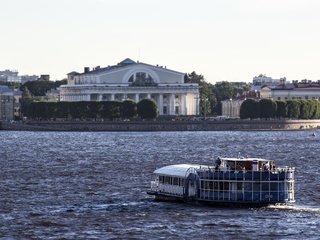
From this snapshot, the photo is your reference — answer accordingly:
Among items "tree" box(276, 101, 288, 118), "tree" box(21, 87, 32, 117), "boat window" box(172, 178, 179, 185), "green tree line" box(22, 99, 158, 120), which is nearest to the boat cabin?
"boat window" box(172, 178, 179, 185)

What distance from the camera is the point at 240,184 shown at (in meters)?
38.1

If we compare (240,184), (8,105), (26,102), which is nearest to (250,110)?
(26,102)

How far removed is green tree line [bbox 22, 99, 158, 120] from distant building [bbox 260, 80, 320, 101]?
115 feet

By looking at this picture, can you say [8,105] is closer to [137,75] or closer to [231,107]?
[137,75]

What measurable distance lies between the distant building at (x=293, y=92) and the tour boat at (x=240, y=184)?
450 ft

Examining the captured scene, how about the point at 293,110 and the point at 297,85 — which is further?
the point at 297,85

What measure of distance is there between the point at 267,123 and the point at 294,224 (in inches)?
4292

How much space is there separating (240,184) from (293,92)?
142 metres

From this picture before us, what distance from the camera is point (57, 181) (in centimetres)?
4984

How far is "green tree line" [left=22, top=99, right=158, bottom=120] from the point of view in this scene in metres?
144

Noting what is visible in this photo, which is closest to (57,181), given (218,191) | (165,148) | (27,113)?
(218,191)

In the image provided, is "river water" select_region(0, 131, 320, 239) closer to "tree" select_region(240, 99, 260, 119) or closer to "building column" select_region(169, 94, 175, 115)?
"tree" select_region(240, 99, 260, 119)

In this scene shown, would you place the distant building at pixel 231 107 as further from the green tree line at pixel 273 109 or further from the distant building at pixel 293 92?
the green tree line at pixel 273 109

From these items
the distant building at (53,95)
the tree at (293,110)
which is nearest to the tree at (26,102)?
the distant building at (53,95)
